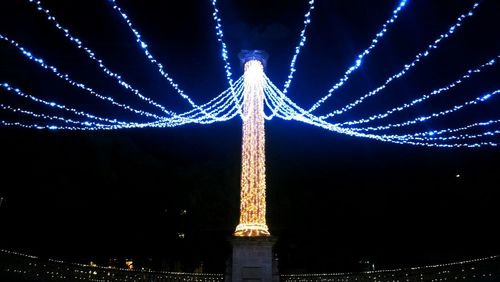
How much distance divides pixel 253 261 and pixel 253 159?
3.82 m

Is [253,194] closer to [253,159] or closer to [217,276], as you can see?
[253,159]

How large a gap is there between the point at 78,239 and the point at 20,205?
298cm

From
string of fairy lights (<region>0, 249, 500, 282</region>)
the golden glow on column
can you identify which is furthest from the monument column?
string of fairy lights (<region>0, 249, 500, 282</region>)

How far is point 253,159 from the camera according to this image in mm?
16781

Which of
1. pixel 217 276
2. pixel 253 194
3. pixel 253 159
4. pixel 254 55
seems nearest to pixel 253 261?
pixel 217 276

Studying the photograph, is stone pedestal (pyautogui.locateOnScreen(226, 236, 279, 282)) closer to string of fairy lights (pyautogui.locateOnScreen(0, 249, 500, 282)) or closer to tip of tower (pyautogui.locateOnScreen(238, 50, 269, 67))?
string of fairy lights (pyautogui.locateOnScreen(0, 249, 500, 282))

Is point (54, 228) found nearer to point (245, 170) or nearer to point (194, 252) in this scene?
point (194, 252)

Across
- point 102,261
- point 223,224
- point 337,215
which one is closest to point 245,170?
point 223,224

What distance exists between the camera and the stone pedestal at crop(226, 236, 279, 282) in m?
14.6

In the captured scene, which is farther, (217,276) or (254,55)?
(254,55)

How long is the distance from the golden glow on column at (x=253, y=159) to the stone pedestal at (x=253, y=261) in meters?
0.43

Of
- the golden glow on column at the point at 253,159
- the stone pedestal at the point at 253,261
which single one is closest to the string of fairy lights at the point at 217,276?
the stone pedestal at the point at 253,261

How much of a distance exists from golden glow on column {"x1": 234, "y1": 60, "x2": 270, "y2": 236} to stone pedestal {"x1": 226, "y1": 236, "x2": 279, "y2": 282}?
429 millimetres

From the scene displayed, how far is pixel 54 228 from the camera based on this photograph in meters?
18.7
